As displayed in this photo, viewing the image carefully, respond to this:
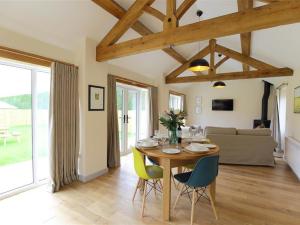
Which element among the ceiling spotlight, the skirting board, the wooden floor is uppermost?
the ceiling spotlight

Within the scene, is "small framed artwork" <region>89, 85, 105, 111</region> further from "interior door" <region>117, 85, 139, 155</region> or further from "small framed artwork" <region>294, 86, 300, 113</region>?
"small framed artwork" <region>294, 86, 300, 113</region>

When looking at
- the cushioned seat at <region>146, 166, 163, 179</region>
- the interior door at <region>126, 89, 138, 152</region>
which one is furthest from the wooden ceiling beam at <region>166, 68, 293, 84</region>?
the cushioned seat at <region>146, 166, 163, 179</region>

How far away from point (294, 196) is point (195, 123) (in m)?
6.13

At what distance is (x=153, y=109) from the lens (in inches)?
234

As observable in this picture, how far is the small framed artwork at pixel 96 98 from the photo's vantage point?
345 centimetres

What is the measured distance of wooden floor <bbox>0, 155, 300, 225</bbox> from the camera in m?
2.22

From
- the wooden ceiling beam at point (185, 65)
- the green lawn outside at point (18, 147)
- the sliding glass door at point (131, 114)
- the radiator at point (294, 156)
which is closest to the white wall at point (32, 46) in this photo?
the green lawn outside at point (18, 147)

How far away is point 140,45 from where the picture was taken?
2941 millimetres

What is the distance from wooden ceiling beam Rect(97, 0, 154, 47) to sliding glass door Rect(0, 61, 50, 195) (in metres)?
1.26

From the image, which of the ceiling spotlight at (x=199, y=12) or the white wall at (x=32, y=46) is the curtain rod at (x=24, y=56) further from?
the ceiling spotlight at (x=199, y=12)

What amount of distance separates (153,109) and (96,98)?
8.72 feet

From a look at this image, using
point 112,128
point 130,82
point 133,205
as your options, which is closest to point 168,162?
point 133,205

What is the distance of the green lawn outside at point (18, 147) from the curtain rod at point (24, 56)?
1.08 m

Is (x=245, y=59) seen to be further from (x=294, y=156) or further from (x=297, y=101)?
(x=294, y=156)
